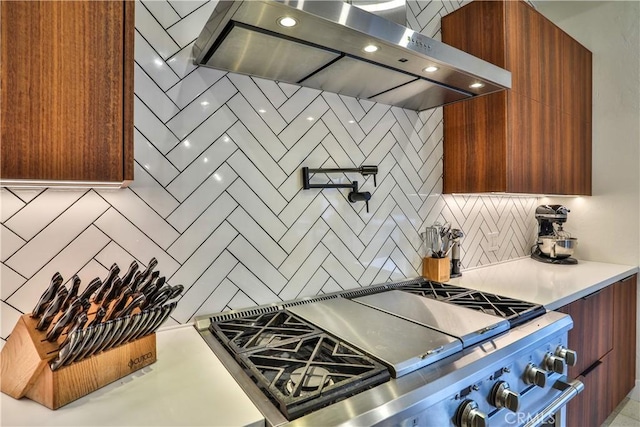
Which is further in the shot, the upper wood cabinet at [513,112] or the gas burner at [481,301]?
the upper wood cabinet at [513,112]

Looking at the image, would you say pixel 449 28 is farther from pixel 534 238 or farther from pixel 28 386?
A: pixel 28 386

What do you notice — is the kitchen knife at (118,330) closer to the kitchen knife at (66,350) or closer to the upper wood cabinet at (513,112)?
the kitchen knife at (66,350)

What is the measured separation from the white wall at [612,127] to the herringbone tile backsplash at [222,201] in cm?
169

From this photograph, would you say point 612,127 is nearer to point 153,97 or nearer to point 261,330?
point 261,330

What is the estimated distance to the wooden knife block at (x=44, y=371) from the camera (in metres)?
0.70

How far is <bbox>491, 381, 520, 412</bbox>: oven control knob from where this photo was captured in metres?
0.97

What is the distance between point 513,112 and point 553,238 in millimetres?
1110

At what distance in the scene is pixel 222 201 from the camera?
1.25 m

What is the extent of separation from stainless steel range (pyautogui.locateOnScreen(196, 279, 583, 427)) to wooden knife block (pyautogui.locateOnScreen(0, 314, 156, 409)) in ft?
0.92

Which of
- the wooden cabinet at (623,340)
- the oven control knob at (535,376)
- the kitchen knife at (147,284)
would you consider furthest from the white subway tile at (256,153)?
the wooden cabinet at (623,340)

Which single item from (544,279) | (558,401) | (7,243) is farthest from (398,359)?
(544,279)

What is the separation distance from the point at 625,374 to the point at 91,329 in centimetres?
296

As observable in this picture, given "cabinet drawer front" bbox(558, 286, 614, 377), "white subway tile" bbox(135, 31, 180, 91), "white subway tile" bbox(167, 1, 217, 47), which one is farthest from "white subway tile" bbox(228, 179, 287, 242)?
"cabinet drawer front" bbox(558, 286, 614, 377)

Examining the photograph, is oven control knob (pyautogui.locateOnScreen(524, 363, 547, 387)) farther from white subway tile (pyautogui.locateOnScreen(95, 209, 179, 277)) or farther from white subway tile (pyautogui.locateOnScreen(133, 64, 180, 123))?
white subway tile (pyautogui.locateOnScreen(133, 64, 180, 123))
